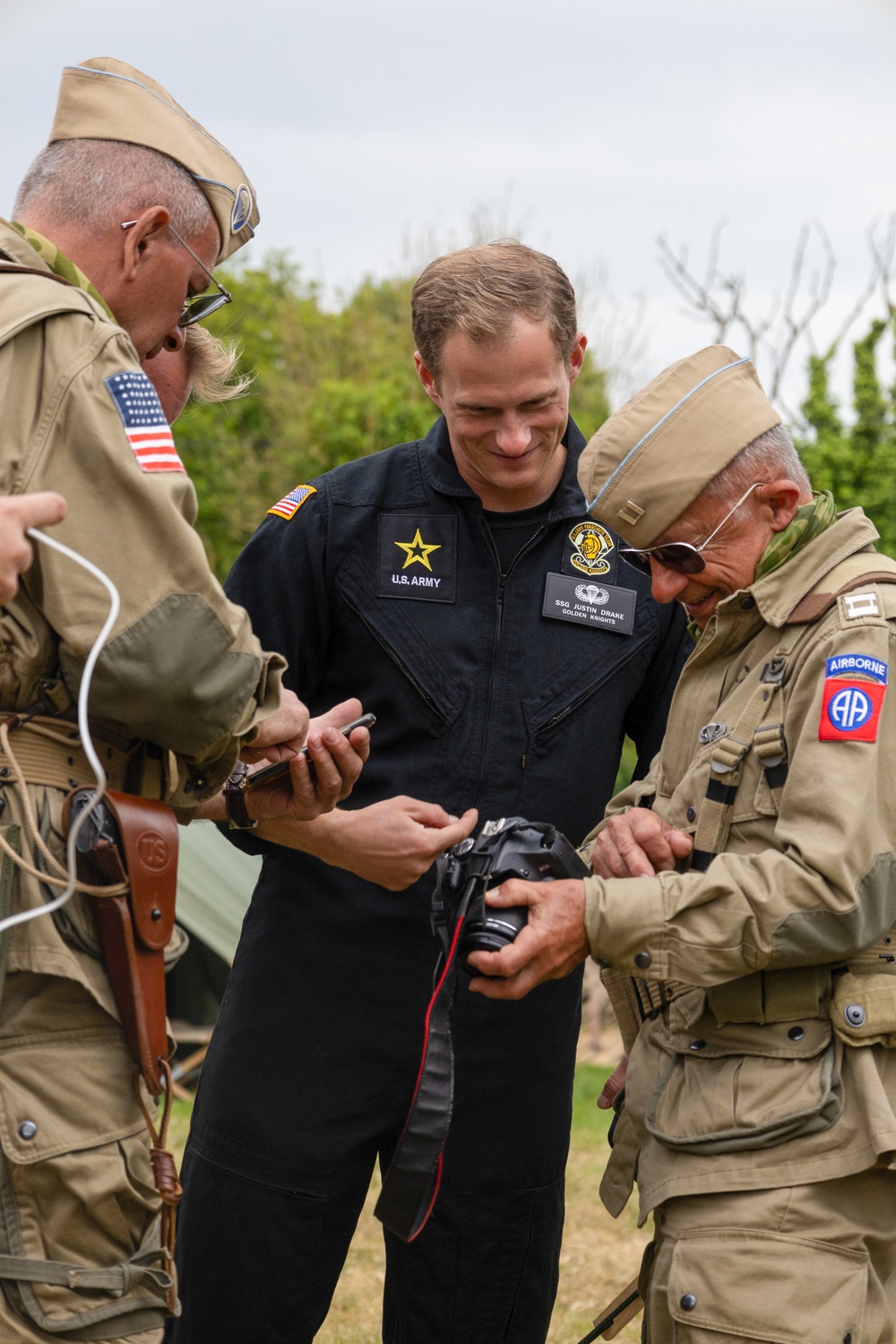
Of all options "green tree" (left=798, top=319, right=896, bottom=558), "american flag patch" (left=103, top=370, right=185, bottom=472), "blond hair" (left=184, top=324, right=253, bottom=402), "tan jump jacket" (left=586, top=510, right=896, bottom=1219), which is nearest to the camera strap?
"tan jump jacket" (left=586, top=510, right=896, bottom=1219)

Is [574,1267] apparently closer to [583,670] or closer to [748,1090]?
[583,670]

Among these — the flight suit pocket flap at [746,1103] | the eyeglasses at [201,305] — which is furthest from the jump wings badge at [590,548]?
the flight suit pocket flap at [746,1103]

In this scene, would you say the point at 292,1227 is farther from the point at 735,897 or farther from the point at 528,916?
the point at 735,897

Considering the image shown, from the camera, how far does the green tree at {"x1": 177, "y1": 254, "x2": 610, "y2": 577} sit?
615 inches

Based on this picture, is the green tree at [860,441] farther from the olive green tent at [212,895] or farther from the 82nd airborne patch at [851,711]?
the 82nd airborne patch at [851,711]

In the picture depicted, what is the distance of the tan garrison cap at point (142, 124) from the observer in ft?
8.48

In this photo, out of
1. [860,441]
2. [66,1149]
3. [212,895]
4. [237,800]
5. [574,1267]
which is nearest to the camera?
[66,1149]

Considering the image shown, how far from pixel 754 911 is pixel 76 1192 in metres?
1.20

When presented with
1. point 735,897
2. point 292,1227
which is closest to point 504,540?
point 735,897

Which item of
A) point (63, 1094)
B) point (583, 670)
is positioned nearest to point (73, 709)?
point (63, 1094)

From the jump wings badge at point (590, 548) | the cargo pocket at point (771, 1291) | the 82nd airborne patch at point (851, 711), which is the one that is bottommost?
the cargo pocket at point (771, 1291)

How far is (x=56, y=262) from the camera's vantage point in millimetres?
2334

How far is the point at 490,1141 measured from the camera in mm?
3264

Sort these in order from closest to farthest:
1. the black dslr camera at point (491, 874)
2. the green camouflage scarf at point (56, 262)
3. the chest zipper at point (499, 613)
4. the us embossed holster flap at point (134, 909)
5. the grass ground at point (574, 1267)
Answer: the us embossed holster flap at point (134, 909) → the green camouflage scarf at point (56, 262) → the black dslr camera at point (491, 874) → the chest zipper at point (499, 613) → the grass ground at point (574, 1267)
